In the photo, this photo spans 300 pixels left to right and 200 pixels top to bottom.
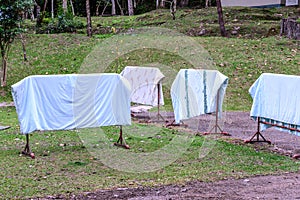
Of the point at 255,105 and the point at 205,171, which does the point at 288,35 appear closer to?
the point at 255,105

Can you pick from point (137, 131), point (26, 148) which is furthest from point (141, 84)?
point (26, 148)

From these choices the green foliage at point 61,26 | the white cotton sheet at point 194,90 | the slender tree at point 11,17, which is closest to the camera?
the white cotton sheet at point 194,90

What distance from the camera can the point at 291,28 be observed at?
23.5m

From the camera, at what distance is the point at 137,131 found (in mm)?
12164

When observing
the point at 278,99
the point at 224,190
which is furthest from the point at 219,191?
the point at 278,99

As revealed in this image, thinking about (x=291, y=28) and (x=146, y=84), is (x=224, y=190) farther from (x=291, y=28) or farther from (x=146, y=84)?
(x=291, y=28)

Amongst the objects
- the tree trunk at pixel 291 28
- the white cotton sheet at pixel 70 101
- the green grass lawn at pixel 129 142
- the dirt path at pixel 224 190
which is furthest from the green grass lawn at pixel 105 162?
the tree trunk at pixel 291 28

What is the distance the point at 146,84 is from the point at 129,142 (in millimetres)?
3986

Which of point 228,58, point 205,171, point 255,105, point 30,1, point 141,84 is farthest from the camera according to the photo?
point 228,58

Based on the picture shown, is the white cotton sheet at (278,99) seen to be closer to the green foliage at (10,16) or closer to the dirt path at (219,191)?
the dirt path at (219,191)

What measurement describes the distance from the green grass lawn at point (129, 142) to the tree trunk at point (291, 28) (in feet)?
1.58

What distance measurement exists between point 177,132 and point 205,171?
3.80m

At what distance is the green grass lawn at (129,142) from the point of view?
25.6ft

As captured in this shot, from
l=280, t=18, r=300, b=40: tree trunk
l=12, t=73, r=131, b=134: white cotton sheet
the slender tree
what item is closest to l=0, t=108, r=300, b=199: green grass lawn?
l=12, t=73, r=131, b=134: white cotton sheet
